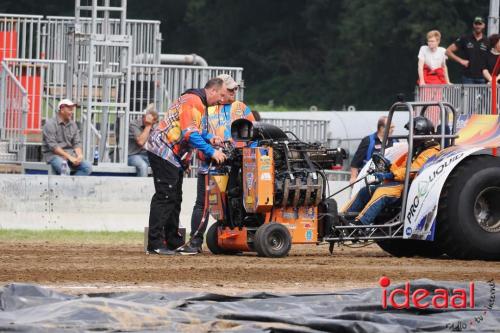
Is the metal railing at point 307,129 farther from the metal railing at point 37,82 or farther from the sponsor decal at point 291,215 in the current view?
the sponsor decal at point 291,215

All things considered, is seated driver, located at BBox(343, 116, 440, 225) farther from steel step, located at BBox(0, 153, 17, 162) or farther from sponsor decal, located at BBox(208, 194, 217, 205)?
steel step, located at BBox(0, 153, 17, 162)

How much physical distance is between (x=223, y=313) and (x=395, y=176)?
5.79 metres

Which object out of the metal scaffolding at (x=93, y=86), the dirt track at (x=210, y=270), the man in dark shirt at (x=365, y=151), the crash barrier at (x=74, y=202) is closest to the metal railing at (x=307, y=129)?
the metal scaffolding at (x=93, y=86)

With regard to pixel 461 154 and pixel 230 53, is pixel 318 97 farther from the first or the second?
pixel 461 154

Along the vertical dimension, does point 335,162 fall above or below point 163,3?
below

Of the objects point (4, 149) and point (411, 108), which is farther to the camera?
point (4, 149)

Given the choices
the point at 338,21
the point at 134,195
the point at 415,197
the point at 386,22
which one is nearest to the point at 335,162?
the point at 415,197

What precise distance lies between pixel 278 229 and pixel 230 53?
5688 centimetres

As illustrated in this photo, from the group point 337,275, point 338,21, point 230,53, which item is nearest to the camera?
point 337,275

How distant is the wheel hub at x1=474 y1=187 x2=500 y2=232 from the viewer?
1433cm

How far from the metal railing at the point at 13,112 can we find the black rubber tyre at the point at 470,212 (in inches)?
365

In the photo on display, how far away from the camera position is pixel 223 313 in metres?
9.09

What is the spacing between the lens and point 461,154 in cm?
1420

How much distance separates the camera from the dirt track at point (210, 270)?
11.5m
